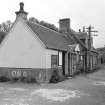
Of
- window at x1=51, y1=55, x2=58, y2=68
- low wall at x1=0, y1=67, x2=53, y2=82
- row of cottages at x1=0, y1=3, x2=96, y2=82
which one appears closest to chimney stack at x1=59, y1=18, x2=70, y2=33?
row of cottages at x1=0, y1=3, x2=96, y2=82

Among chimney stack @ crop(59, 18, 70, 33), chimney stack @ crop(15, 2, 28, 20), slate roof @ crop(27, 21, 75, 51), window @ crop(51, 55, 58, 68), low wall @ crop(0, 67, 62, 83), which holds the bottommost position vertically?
low wall @ crop(0, 67, 62, 83)

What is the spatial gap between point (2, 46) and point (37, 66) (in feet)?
15.3

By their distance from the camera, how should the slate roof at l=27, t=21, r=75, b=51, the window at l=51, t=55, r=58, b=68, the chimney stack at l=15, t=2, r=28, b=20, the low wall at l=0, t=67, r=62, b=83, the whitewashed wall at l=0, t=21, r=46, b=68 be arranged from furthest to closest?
1. the chimney stack at l=15, t=2, r=28, b=20
2. the window at l=51, t=55, r=58, b=68
3. the slate roof at l=27, t=21, r=75, b=51
4. the whitewashed wall at l=0, t=21, r=46, b=68
5. the low wall at l=0, t=67, r=62, b=83

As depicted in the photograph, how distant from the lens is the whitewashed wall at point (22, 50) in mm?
14859

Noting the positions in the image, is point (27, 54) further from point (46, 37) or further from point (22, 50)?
point (46, 37)

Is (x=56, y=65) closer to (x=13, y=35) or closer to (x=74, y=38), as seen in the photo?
(x=13, y=35)

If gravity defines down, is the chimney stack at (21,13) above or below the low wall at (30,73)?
above

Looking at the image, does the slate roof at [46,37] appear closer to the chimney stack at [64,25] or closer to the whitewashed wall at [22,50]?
the whitewashed wall at [22,50]

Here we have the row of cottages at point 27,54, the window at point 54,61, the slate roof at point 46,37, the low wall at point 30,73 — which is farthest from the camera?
the window at point 54,61

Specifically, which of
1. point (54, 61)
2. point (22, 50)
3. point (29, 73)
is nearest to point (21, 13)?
point (22, 50)

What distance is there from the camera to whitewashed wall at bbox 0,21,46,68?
48.8 feet

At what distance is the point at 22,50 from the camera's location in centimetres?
1567

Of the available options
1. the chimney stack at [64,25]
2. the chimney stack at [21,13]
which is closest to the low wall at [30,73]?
the chimney stack at [21,13]

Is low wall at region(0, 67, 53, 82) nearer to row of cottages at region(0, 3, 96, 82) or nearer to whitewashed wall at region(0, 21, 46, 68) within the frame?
row of cottages at region(0, 3, 96, 82)
